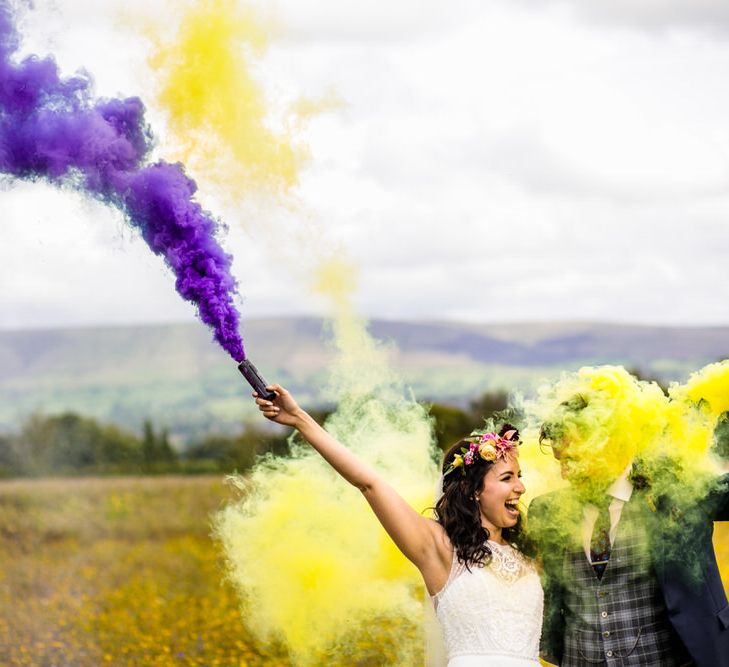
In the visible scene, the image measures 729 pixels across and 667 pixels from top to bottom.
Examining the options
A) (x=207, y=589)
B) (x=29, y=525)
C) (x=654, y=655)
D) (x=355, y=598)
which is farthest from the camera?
(x=29, y=525)

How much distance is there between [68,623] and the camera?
11.9 metres

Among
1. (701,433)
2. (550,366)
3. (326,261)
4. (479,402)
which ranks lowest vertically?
(550,366)

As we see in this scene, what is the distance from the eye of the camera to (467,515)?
505cm

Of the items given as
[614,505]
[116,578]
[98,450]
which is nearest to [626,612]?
[614,505]

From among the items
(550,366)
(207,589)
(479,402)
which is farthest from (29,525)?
(550,366)

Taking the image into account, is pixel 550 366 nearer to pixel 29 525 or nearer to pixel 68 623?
pixel 29 525

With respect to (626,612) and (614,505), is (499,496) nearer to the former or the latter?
(614,505)

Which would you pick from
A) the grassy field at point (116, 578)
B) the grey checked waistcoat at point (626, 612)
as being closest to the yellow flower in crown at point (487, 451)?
the grey checked waistcoat at point (626, 612)

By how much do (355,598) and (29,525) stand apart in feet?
41.4

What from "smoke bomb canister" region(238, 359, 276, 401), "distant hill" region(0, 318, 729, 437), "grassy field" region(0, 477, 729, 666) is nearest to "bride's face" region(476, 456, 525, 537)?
"smoke bomb canister" region(238, 359, 276, 401)

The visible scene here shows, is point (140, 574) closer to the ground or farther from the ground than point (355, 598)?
closer to the ground

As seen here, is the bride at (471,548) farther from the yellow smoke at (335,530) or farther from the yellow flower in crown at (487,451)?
the yellow smoke at (335,530)

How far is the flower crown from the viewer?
5.10m

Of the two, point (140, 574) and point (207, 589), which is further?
point (140, 574)
